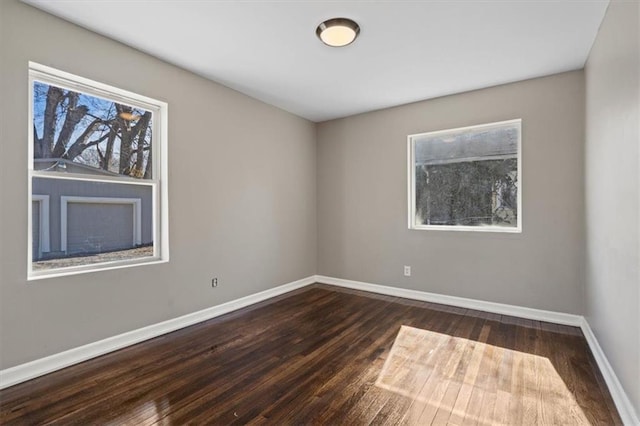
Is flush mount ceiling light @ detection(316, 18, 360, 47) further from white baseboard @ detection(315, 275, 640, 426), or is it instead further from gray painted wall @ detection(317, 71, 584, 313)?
white baseboard @ detection(315, 275, 640, 426)

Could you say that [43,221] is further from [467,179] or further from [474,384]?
[467,179]

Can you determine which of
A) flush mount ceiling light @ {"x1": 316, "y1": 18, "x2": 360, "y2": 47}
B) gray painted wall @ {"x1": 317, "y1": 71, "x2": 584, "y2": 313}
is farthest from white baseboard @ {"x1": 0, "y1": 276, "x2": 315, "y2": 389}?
flush mount ceiling light @ {"x1": 316, "y1": 18, "x2": 360, "y2": 47}

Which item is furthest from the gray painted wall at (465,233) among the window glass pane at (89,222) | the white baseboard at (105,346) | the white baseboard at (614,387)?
the window glass pane at (89,222)

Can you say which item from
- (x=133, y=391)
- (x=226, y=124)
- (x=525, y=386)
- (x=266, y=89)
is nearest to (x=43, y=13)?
(x=226, y=124)

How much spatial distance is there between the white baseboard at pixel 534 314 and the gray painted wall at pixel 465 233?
0.08 m

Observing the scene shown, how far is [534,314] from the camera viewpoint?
326cm

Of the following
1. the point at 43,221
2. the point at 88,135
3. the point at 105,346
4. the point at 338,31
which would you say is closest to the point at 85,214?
the point at 43,221

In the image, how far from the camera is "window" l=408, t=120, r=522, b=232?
3484 millimetres

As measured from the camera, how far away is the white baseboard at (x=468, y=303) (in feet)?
10.3

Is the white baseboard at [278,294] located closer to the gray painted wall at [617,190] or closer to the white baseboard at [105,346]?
the white baseboard at [105,346]

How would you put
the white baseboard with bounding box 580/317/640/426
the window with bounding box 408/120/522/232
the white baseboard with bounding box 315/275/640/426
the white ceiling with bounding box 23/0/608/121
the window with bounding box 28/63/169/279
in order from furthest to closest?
the window with bounding box 408/120/522/232, the window with bounding box 28/63/169/279, the white ceiling with bounding box 23/0/608/121, the white baseboard with bounding box 315/275/640/426, the white baseboard with bounding box 580/317/640/426

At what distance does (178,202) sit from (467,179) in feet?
11.0

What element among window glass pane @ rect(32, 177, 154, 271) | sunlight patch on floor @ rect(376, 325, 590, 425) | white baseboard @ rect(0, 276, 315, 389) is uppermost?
window glass pane @ rect(32, 177, 154, 271)

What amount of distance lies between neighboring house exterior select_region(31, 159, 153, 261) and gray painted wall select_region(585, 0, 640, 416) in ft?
11.9
